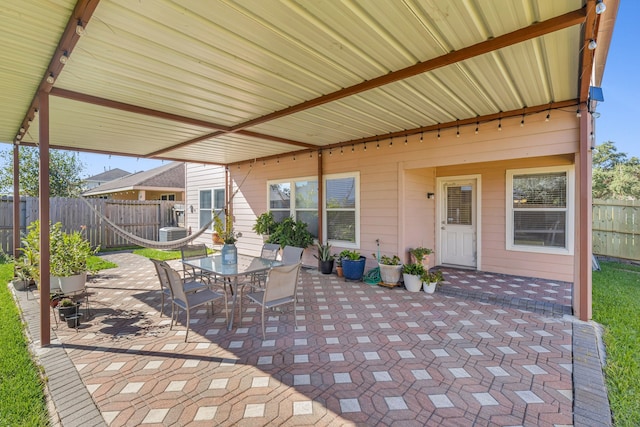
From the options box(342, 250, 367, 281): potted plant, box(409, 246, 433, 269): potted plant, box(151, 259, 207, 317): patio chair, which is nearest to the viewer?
box(151, 259, 207, 317): patio chair

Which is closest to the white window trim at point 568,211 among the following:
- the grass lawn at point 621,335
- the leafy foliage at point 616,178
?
the grass lawn at point 621,335

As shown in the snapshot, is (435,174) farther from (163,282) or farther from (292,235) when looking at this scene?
(163,282)

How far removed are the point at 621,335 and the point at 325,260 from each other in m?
4.31

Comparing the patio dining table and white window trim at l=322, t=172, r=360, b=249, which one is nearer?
the patio dining table

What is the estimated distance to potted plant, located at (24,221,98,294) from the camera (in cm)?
385

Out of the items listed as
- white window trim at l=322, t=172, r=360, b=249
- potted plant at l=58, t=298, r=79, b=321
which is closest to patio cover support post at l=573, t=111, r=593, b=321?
white window trim at l=322, t=172, r=360, b=249

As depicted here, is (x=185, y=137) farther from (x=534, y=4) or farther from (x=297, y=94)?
(x=534, y=4)

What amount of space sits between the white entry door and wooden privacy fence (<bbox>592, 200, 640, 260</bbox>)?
3843 millimetres

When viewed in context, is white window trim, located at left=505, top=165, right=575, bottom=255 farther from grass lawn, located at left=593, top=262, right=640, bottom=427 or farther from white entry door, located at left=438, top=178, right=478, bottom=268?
grass lawn, located at left=593, top=262, right=640, bottom=427

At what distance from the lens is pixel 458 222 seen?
20.4 ft

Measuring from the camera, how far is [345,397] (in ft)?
7.17

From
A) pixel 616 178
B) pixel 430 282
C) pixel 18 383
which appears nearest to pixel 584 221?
pixel 430 282

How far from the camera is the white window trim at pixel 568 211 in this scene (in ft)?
16.1

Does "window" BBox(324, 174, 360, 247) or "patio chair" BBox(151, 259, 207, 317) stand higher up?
"window" BBox(324, 174, 360, 247)
